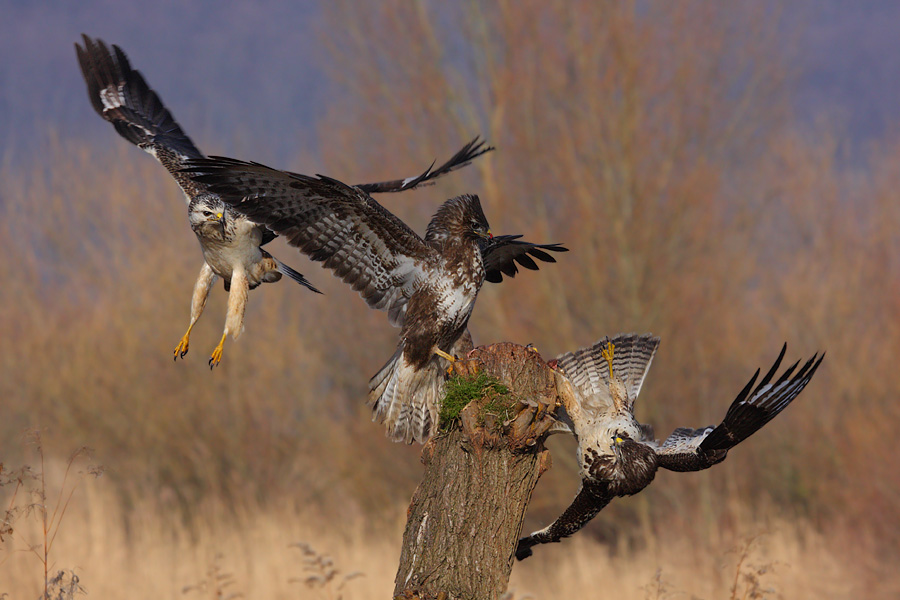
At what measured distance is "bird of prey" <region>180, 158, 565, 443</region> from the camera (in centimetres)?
518

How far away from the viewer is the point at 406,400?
245 inches

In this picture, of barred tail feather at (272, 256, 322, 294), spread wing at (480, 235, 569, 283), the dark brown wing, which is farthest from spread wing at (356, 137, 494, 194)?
the dark brown wing

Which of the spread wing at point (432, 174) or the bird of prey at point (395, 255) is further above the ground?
the spread wing at point (432, 174)

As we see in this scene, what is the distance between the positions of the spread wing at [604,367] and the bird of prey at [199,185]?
157 centimetres

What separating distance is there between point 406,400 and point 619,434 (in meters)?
1.76

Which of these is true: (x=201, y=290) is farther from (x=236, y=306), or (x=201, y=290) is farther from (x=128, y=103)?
(x=128, y=103)

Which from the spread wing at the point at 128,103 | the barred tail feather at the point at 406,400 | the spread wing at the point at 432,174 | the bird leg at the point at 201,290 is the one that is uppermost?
the spread wing at the point at 128,103

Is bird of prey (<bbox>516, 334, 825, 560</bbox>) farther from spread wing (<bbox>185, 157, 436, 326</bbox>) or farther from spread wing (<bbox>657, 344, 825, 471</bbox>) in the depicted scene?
spread wing (<bbox>185, 157, 436, 326</bbox>)

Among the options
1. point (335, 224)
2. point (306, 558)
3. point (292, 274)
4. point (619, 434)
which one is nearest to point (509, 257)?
point (335, 224)

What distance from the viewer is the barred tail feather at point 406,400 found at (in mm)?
6191

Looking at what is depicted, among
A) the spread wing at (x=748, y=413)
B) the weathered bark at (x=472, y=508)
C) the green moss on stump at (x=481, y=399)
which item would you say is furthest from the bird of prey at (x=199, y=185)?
the spread wing at (x=748, y=413)

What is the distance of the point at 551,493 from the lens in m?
15.4

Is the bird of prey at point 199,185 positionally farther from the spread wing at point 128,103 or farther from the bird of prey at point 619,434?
the bird of prey at point 619,434

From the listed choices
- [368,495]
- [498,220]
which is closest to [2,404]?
[368,495]
